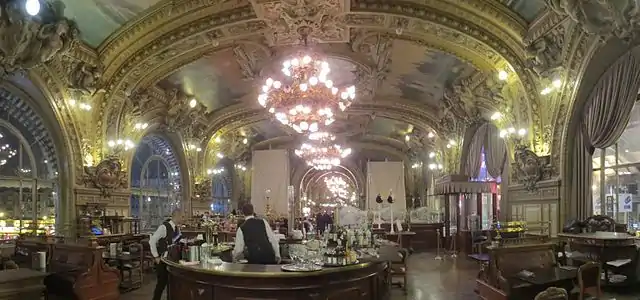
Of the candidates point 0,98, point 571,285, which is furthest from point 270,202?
point 571,285

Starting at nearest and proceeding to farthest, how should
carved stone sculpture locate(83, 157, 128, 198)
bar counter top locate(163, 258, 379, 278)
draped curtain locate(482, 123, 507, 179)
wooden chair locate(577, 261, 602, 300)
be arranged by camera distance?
bar counter top locate(163, 258, 379, 278) < wooden chair locate(577, 261, 602, 300) < carved stone sculpture locate(83, 157, 128, 198) < draped curtain locate(482, 123, 507, 179)

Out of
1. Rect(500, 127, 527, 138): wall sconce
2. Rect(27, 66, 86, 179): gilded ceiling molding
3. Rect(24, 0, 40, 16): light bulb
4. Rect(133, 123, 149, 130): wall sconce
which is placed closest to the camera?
Rect(24, 0, 40, 16): light bulb

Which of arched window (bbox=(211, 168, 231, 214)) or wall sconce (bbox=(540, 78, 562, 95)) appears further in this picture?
arched window (bbox=(211, 168, 231, 214))

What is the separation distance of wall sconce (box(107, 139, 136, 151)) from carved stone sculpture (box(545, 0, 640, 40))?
9.92 metres

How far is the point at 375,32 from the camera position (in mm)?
11945

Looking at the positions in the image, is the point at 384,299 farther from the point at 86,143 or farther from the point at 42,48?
the point at 86,143

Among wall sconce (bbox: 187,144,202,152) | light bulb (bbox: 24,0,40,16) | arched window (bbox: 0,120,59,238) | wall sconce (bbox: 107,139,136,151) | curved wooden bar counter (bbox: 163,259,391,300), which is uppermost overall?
light bulb (bbox: 24,0,40,16)

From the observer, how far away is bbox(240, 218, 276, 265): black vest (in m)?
6.12

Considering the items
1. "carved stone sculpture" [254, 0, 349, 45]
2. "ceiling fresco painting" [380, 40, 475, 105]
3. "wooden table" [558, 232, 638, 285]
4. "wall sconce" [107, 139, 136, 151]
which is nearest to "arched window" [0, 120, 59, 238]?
"wall sconce" [107, 139, 136, 151]

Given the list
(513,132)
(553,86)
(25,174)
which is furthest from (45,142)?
(553,86)

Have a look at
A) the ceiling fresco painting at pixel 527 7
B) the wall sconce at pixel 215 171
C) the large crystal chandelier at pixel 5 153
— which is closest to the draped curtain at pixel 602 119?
the ceiling fresco painting at pixel 527 7

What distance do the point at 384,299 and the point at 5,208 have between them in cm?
811

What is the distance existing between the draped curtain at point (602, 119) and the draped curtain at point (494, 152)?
5184mm

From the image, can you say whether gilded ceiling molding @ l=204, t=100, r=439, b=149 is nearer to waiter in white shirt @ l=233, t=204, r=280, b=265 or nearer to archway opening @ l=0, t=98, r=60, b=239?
archway opening @ l=0, t=98, r=60, b=239
